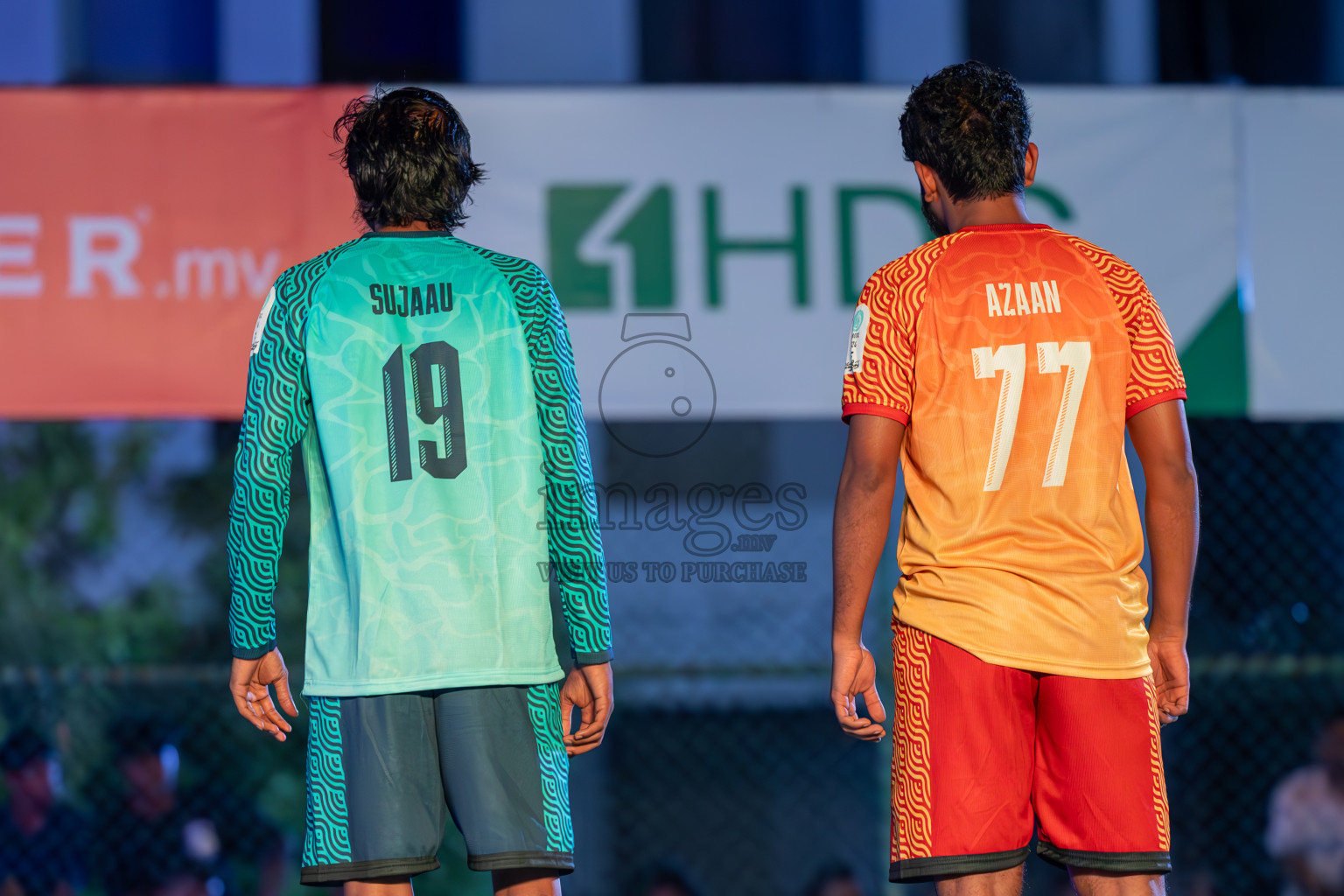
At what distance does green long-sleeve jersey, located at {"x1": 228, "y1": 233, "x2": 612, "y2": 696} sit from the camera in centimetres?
211

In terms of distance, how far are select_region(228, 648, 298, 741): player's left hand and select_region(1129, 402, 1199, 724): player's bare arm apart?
1471 mm

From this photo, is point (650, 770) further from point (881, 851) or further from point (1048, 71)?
point (1048, 71)

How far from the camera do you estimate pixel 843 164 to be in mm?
4223

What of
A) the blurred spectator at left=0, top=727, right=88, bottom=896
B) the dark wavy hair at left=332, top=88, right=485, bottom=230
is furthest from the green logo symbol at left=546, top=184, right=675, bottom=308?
the blurred spectator at left=0, top=727, right=88, bottom=896

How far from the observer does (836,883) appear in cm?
462

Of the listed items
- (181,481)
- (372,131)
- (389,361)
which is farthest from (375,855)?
(181,481)

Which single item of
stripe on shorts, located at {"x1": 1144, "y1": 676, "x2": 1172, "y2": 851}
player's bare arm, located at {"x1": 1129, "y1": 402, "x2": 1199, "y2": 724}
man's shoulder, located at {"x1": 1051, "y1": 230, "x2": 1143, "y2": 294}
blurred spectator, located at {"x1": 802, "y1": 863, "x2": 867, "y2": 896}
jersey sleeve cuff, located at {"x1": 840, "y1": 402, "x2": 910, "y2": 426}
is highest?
man's shoulder, located at {"x1": 1051, "y1": 230, "x2": 1143, "y2": 294}

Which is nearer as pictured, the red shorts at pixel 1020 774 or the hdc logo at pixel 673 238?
the red shorts at pixel 1020 774

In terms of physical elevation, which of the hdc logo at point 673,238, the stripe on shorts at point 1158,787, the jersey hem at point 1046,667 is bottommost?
the stripe on shorts at point 1158,787

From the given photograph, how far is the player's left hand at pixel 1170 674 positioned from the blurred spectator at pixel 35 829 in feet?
12.8

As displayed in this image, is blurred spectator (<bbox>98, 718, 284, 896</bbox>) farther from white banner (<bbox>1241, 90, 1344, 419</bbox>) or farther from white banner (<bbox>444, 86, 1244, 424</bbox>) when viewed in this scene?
white banner (<bbox>1241, 90, 1344, 419</bbox>)

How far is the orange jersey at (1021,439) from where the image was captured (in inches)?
82.3

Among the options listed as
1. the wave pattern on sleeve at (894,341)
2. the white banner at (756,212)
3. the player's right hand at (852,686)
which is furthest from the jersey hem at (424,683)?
the white banner at (756,212)

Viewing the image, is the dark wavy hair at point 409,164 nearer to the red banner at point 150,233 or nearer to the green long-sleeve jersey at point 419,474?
the green long-sleeve jersey at point 419,474
